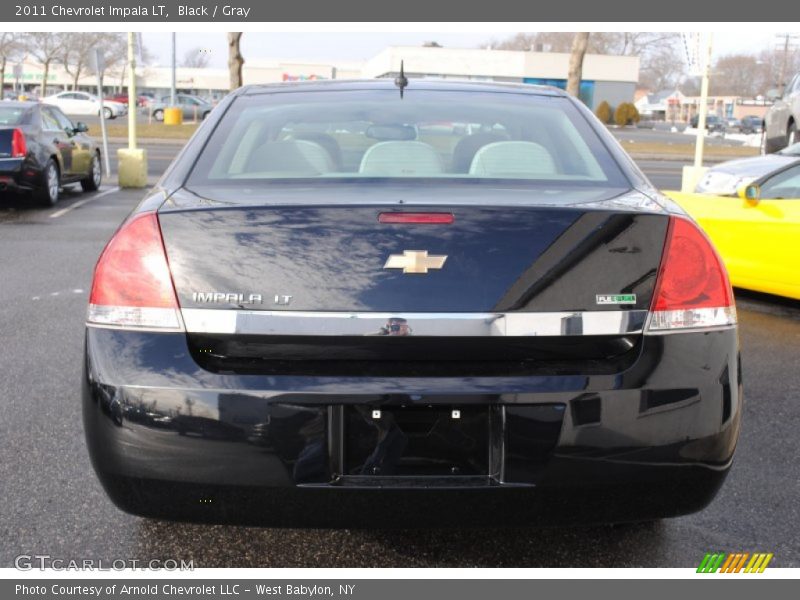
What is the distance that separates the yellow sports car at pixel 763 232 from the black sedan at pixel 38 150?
8.67 metres

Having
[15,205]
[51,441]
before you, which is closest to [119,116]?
[15,205]

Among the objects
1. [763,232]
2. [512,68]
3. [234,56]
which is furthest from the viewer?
[512,68]

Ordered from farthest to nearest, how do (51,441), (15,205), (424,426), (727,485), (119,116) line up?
(119,116)
(15,205)
(51,441)
(727,485)
(424,426)

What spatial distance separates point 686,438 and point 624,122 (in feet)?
199

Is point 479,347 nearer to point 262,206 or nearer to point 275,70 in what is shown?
point 262,206

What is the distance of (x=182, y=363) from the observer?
2.31m

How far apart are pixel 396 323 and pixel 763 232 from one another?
5188 mm

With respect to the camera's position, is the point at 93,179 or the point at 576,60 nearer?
the point at 93,179

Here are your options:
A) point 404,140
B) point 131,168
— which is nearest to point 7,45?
point 131,168

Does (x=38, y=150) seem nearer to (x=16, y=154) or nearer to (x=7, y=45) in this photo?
(x=16, y=154)

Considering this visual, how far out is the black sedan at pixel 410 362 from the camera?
2264 mm

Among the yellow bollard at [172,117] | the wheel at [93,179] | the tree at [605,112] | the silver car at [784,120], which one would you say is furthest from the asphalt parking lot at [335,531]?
the tree at [605,112]

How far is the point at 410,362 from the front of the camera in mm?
2301

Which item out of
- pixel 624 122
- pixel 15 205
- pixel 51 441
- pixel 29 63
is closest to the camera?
pixel 51 441
